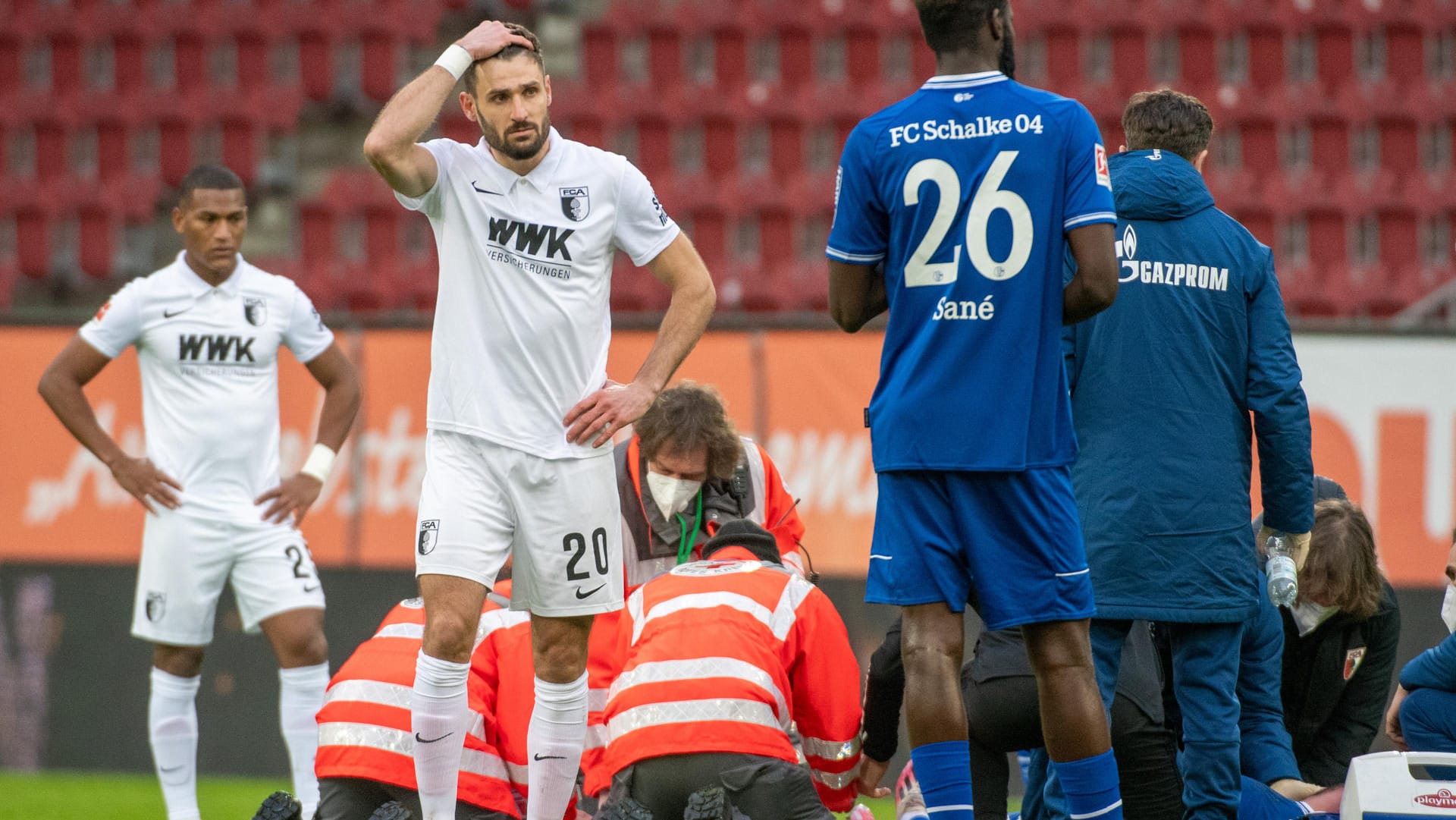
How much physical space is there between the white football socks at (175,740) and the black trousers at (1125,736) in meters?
3.00

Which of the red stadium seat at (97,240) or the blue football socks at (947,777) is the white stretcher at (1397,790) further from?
the red stadium seat at (97,240)

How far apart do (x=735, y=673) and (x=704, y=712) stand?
123mm

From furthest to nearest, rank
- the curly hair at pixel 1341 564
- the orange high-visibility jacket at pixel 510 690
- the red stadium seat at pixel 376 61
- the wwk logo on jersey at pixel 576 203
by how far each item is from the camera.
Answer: the red stadium seat at pixel 376 61, the curly hair at pixel 1341 564, the orange high-visibility jacket at pixel 510 690, the wwk logo on jersey at pixel 576 203

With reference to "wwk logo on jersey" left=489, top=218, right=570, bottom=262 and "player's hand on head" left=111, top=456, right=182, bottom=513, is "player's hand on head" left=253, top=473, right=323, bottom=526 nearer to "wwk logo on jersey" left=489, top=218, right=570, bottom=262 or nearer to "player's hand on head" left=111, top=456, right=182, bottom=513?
"player's hand on head" left=111, top=456, right=182, bottom=513

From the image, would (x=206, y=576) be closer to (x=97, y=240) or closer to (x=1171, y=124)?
(x=1171, y=124)

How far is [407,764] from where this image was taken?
436 cm

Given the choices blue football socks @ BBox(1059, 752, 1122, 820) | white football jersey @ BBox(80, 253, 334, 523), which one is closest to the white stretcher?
blue football socks @ BBox(1059, 752, 1122, 820)

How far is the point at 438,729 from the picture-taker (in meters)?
3.94

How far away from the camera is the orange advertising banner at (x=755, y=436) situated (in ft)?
24.6

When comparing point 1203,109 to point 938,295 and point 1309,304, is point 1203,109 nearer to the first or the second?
point 938,295

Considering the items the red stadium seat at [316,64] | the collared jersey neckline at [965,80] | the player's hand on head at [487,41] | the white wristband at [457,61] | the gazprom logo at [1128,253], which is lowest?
the gazprom logo at [1128,253]

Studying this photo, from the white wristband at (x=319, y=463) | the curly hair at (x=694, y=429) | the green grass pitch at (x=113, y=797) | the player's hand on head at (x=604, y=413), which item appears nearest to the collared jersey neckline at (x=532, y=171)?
the player's hand on head at (x=604, y=413)

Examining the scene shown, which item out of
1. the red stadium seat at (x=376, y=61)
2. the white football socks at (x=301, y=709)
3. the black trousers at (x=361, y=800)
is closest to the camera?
the black trousers at (x=361, y=800)

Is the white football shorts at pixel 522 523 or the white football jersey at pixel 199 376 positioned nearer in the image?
the white football shorts at pixel 522 523
